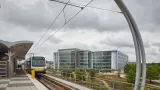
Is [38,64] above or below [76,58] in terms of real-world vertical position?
below

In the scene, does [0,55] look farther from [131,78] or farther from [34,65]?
[131,78]

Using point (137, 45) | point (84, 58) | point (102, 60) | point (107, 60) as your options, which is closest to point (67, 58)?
point (84, 58)

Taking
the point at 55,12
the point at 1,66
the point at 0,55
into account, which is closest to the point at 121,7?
the point at 55,12

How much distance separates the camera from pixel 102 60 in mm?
119938

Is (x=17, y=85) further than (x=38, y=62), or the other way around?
(x=38, y=62)

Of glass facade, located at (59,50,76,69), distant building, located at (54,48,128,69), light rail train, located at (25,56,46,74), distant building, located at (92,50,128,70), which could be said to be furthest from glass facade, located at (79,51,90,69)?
light rail train, located at (25,56,46,74)

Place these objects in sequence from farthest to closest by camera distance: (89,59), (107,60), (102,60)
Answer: (89,59) < (102,60) < (107,60)

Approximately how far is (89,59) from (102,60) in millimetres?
8996

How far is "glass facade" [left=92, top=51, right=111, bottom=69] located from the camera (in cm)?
11769

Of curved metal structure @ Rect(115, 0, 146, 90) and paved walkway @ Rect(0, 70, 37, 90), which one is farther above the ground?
curved metal structure @ Rect(115, 0, 146, 90)

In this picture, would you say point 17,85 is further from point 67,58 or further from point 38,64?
point 67,58

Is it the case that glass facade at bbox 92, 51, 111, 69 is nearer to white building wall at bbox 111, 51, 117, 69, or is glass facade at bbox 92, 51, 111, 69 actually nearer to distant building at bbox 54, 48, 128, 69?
distant building at bbox 54, 48, 128, 69

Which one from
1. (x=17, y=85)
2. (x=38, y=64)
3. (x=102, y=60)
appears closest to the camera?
(x=17, y=85)

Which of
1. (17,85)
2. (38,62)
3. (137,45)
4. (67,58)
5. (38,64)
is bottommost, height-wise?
(17,85)
